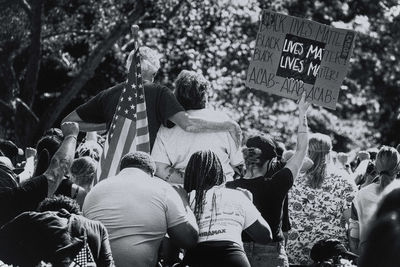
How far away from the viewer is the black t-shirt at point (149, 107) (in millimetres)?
6910

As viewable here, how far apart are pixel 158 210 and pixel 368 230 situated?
9.38ft

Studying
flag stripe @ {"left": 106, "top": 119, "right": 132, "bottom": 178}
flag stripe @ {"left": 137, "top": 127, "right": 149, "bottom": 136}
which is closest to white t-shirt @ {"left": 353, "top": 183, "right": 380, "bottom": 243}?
flag stripe @ {"left": 137, "top": 127, "right": 149, "bottom": 136}

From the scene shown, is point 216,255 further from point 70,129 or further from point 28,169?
point 28,169

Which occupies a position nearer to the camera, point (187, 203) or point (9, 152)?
point (187, 203)

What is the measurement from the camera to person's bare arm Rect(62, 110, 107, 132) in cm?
733

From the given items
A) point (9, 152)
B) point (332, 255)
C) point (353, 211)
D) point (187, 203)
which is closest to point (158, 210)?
point (187, 203)

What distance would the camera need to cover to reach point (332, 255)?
701 centimetres

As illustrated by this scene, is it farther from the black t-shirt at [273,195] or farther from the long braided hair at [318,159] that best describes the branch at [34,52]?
the black t-shirt at [273,195]

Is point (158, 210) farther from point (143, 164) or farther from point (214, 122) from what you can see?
point (214, 122)

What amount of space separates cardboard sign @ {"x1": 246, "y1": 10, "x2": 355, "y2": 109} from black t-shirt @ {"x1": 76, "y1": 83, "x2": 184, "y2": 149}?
1.34 m

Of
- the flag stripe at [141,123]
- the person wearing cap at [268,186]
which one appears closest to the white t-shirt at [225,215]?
the person wearing cap at [268,186]

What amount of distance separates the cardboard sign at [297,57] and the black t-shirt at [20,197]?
282cm

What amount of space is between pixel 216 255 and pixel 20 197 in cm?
131

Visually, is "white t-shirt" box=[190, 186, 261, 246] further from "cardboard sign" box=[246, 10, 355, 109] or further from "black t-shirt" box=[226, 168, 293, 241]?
"cardboard sign" box=[246, 10, 355, 109]
